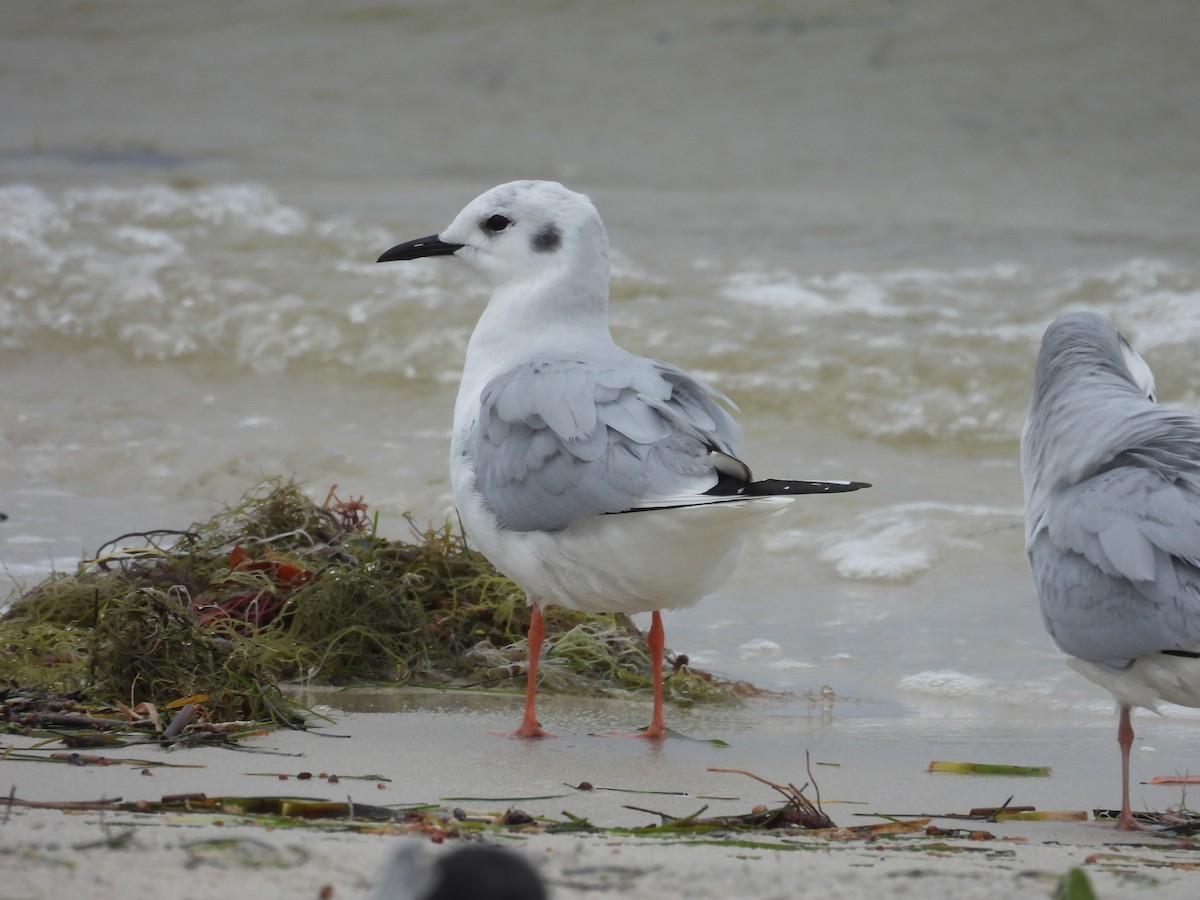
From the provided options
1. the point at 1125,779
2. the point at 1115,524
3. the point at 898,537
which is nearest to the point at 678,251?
the point at 898,537

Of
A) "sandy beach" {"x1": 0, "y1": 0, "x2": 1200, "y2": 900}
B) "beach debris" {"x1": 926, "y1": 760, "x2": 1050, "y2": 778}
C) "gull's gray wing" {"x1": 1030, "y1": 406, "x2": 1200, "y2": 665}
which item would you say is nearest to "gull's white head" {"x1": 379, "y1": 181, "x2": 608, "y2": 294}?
"sandy beach" {"x1": 0, "y1": 0, "x2": 1200, "y2": 900}

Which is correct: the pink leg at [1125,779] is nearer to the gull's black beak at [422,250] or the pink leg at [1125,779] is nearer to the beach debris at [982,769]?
the beach debris at [982,769]

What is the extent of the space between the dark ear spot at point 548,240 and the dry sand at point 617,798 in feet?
4.33

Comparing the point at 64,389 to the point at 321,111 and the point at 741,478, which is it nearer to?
the point at 741,478

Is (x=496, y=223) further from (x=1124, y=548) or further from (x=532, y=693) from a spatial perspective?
(x=1124, y=548)

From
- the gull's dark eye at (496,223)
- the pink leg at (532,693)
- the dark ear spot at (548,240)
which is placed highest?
the gull's dark eye at (496,223)

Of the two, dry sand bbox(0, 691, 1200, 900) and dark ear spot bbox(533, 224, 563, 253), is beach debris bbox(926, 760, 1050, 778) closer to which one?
dry sand bbox(0, 691, 1200, 900)

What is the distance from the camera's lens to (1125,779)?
10.3 ft

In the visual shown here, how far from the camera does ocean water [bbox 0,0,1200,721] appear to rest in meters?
6.14

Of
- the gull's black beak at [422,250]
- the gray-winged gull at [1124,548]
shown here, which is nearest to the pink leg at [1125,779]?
the gray-winged gull at [1124,548]

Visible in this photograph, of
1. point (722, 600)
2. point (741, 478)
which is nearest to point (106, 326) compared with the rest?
point (722, 600)

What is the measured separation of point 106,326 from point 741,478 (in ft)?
23.5

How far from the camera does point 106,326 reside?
965 cm

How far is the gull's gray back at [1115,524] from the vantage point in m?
3.04
